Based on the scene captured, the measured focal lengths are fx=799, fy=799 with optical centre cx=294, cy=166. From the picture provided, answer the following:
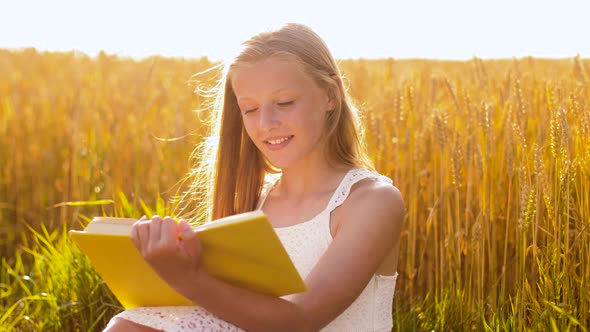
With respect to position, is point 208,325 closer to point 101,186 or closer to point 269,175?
point 269,175

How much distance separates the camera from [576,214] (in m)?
2.03

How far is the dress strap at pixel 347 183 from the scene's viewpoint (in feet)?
5.83

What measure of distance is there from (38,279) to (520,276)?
1.82 metres

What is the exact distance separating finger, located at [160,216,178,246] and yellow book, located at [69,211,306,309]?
0.04 meters

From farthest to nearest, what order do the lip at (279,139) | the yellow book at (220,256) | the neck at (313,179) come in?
1. the neck at (313,179)
2. the lip at (279,139)
3. the yellow book at (220,256)

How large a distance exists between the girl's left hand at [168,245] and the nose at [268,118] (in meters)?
0.45

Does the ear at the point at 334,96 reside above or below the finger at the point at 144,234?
above

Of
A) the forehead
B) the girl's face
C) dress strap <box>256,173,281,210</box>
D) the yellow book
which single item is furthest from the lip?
the yellow book

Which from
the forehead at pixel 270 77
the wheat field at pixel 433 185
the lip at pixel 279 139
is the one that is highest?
the forehead at pixel 270 77

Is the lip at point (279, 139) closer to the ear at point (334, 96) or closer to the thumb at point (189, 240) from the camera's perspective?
the ear at point (334, 96)

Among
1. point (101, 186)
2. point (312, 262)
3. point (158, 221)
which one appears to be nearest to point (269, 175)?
point (312, 262)

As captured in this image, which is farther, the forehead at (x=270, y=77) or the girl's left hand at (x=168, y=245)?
the forehead at (x=270, y=77)

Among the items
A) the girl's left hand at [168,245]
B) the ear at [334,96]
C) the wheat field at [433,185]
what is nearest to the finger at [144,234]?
the girl's left hand at [168,245]

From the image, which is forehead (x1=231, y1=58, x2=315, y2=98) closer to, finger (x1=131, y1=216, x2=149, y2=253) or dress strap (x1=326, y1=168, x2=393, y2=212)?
dress strap (x1=326, y1=168, x2=393, y2=212)
